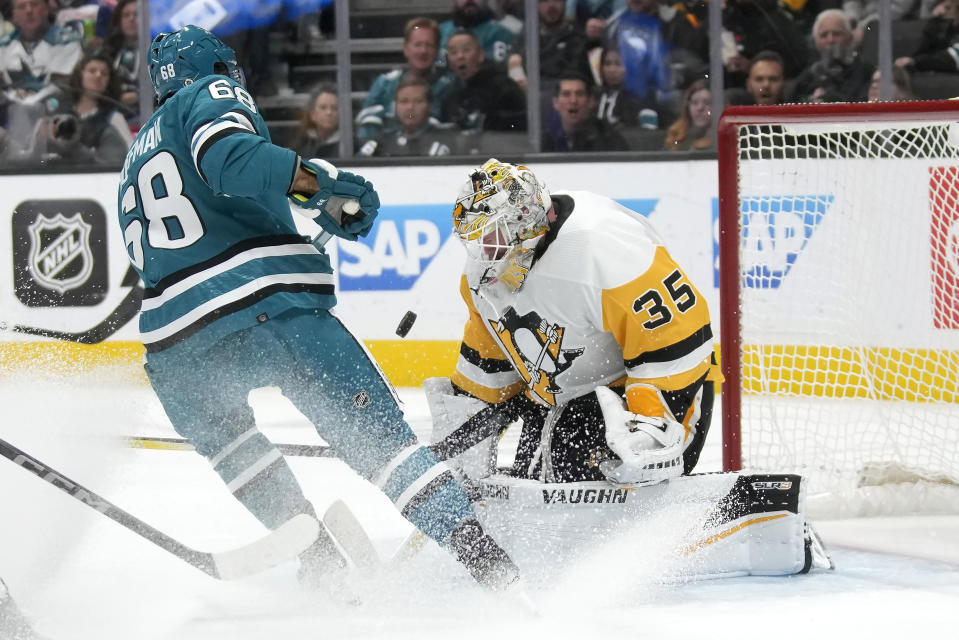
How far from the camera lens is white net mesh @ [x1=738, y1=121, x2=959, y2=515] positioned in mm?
2938

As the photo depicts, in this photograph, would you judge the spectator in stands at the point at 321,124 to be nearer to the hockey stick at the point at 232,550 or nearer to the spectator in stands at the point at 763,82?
the spectator in stands at the point at 763,82

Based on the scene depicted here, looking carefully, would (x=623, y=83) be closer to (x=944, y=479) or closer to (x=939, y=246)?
(x=939, y=246)

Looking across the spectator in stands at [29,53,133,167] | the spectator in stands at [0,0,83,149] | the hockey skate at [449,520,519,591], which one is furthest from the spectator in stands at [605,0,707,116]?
the hockey skate at [449,520,519,591]

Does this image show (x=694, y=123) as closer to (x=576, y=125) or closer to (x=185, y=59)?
(x=576, y=125)

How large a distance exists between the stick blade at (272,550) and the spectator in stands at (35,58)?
12.1 ft

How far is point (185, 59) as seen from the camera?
2.14 metres

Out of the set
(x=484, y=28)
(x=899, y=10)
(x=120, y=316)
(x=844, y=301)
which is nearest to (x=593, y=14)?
(x=484, y=28)

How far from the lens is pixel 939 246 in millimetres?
3354

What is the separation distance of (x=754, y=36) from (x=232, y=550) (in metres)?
3.34

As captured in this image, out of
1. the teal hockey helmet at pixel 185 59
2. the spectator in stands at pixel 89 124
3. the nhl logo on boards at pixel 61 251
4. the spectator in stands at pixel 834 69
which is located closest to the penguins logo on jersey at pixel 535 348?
the teal hockey helmet at pixel 185 59

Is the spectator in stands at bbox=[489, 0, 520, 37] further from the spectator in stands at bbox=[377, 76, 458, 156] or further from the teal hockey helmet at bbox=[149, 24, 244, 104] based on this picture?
the teal hockey helmet at bbox=[149, 24, 244, 104]

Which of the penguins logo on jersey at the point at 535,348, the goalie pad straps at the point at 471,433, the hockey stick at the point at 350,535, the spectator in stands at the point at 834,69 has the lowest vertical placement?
the hockey stick at the point at 350,535

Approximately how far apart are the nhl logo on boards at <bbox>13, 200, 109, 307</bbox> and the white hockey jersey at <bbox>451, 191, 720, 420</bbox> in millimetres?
2958

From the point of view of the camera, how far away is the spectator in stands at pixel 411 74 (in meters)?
4.85
